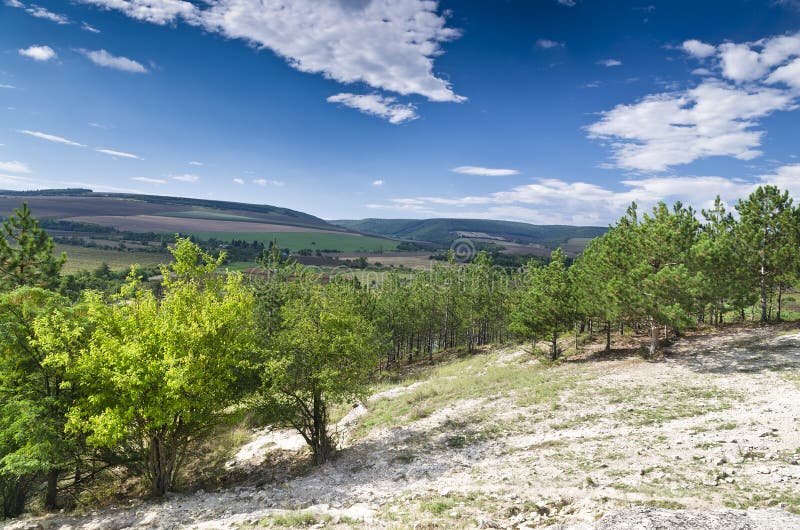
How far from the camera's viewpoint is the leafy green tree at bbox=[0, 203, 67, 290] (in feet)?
88.0

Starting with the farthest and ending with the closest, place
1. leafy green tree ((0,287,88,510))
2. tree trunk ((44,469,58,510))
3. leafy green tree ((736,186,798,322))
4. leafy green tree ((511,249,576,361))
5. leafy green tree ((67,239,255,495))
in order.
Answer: leafy green tree ((511,249,576,361))
leafy green tree ((736,186,798,322))
tree trunk ((44,469,58,510))
leafy green tree ((67,239,255,495))
leafy green tree ((0,287,88,510))

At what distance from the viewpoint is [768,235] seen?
3334cm

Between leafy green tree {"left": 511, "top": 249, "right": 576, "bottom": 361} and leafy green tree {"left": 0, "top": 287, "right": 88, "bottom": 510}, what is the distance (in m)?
31.4

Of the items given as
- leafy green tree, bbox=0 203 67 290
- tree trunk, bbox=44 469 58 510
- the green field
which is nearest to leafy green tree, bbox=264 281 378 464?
tree trunk, bbox=44 469 58 510

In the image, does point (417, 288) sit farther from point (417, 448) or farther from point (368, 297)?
point (417, 448)

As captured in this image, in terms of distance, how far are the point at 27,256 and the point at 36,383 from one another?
17163 mm

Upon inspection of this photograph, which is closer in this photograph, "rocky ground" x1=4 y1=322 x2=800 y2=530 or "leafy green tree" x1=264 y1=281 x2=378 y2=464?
"rocky ground" x1=4 y1=322 x2=800 y2=530

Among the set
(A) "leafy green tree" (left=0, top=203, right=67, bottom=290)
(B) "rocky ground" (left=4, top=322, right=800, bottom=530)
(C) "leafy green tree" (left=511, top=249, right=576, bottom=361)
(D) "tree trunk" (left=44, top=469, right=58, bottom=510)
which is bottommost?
(D) "tree trunk" (left=44, top=469, right=58, bottom=510)

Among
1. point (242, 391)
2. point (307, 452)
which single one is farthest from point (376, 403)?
point (242, 391)

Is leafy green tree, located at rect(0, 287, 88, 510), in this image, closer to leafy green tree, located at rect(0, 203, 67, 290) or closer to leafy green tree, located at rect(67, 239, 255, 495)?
leafy green tree, located at rect(67, 239, 255, 495)

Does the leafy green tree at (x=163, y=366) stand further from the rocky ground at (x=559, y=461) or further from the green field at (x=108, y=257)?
the green field at (x=108, y=257)

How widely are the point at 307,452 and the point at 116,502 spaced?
8.65m

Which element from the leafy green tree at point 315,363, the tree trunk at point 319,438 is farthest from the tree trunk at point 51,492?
the tree trunk at point 319,438

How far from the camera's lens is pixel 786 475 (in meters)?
11.5
